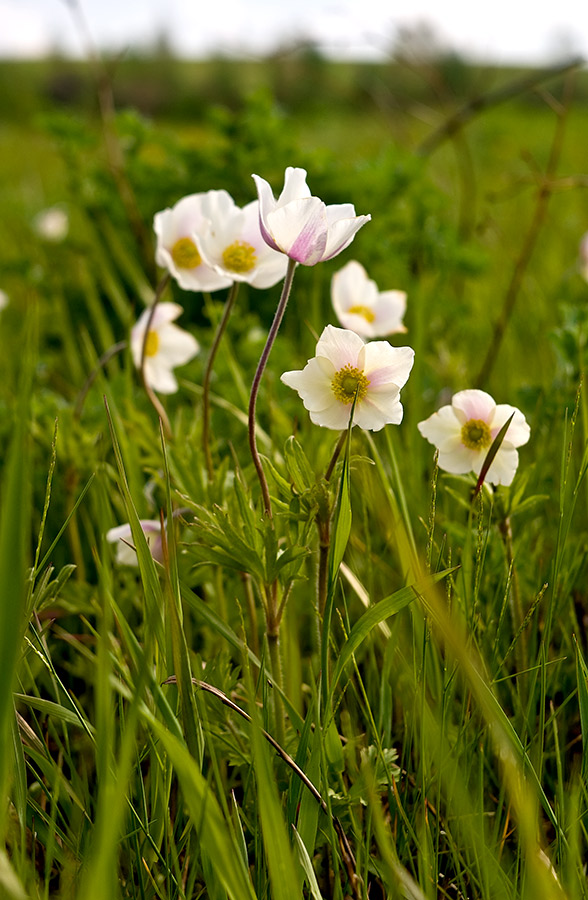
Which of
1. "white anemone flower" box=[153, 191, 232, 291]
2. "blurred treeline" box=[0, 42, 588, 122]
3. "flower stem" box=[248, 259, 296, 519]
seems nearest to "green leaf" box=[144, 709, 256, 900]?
"flower stem" box=[248, 259, 296, 519]

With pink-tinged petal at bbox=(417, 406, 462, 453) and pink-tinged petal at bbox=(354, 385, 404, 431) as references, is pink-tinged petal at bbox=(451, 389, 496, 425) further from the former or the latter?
pink-tinged petal at bbox=(354, 385, 404, 431)

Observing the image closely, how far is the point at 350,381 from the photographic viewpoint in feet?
3.32

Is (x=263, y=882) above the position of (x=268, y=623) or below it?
below

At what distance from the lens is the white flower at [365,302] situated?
155cm

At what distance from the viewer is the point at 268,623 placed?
102cm

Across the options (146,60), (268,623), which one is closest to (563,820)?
(268,623)

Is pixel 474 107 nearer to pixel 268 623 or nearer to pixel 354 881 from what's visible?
pixel 268 623

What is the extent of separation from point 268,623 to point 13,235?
383 centimetres

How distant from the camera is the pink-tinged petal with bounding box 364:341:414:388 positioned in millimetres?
974

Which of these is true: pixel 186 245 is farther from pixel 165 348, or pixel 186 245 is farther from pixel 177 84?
pixel 177 84

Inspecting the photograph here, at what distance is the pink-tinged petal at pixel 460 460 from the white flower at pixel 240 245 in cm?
35

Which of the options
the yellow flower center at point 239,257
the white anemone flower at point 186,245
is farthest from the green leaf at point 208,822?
the white anemone flower at point 186,245

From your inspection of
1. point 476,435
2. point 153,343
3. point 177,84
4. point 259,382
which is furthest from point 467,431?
point 177,84

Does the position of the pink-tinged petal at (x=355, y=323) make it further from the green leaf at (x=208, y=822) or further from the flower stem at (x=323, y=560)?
the green leaf at (x=208, y=822)
